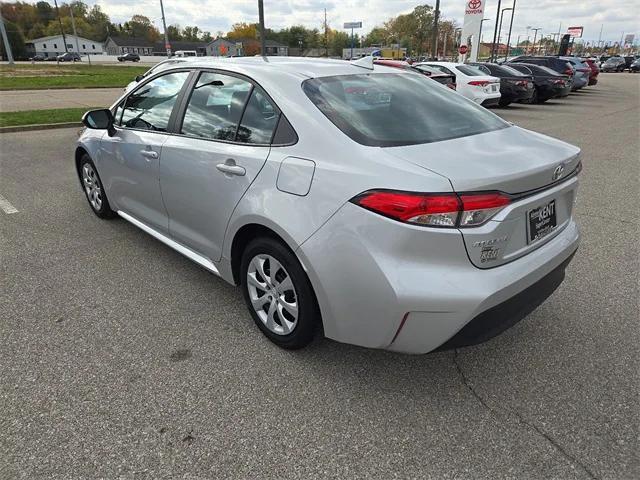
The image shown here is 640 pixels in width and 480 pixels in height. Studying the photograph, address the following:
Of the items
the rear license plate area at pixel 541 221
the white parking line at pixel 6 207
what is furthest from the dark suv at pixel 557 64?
the white parking line at pixel 6 207

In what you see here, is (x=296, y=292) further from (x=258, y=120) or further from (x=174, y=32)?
(x=174, y=32)

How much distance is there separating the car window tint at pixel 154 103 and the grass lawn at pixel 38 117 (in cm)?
813

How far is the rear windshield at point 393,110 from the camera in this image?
2379 mm

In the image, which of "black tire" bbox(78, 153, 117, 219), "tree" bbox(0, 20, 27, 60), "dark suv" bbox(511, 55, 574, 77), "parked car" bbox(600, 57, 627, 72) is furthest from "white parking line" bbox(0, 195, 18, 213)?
"tree" bbox(0, 20, 27, 60)

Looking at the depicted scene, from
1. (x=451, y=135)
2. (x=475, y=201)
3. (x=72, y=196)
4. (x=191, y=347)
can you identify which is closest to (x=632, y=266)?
(x=451, y=135)

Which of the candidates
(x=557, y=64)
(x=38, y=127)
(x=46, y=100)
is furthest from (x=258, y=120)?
(x=557, y=64)

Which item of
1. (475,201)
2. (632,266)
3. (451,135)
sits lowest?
(632,266)

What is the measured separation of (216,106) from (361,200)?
4.82ft

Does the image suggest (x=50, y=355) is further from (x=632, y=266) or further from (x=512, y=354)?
(x=632, y=266)

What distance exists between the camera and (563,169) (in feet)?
7.87

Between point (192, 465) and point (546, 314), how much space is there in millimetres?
2460

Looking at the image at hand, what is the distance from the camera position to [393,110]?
2639 millimetres

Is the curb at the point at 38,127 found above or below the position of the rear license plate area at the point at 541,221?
below

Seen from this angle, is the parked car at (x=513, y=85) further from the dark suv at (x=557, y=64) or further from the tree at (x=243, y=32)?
the tree at (x=243, y=32)
